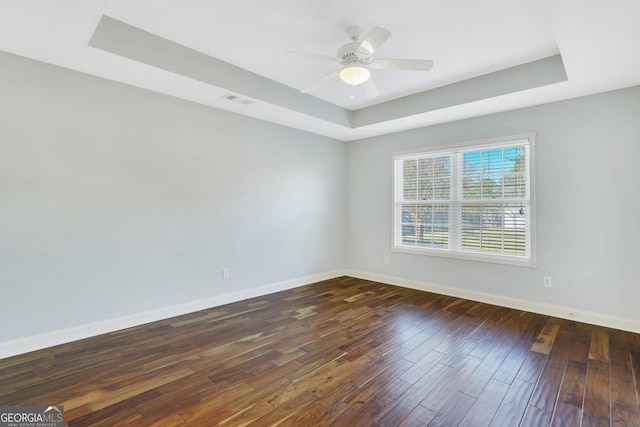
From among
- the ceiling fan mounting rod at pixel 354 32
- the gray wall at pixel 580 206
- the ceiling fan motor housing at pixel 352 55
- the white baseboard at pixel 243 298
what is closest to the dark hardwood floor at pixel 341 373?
the white baseboard at pixel 243 298

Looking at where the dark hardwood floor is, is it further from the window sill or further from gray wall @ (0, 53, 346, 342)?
the window sill

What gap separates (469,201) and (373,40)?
108 inches

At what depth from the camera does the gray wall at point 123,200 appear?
8.41 ft

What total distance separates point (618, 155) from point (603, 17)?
1.79 metres

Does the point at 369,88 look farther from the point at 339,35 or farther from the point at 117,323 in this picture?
the point at 117,323

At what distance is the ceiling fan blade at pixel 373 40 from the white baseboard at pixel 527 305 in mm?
3362

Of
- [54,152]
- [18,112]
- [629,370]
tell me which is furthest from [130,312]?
[629,370]

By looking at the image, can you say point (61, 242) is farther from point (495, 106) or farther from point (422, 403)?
point (495, 106)

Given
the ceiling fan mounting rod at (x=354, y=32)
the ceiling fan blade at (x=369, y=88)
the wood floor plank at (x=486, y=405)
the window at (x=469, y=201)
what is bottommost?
the wood floor plank at (x=486, y=405)

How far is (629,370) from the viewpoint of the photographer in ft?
7.50

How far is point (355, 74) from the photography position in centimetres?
260

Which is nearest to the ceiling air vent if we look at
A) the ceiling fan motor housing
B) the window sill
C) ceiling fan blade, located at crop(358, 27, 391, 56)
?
the ceiling fan motor housing

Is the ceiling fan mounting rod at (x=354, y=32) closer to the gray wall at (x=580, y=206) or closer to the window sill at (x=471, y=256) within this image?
the gray wall at (x=580, y=206)

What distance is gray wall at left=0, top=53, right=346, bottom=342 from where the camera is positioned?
2564 millimetres
